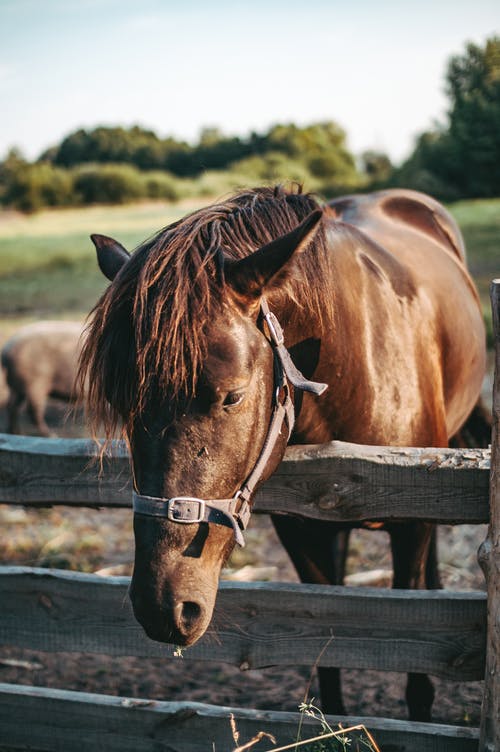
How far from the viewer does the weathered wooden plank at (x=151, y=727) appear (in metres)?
2.05

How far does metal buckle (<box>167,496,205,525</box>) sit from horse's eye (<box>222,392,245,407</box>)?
0.25 metres

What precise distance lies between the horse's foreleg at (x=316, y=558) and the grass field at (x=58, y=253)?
11525 millimetres

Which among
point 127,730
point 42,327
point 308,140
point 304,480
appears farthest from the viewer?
point 308,140

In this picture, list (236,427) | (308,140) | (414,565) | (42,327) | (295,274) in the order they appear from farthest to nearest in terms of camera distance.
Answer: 1. (308,140)
2. (42,327)
3. (414,565)
4. (295,274)
5. (236,427)

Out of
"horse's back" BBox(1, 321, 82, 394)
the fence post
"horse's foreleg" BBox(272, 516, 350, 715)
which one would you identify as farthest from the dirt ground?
"horse's back" BBox(1, 321, 82, 394)

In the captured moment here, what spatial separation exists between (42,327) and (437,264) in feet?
16.6

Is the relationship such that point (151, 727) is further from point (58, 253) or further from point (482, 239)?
point (58, 253)

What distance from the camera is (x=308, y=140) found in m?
23.3

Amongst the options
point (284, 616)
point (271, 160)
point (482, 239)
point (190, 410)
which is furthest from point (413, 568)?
point (271, 160)

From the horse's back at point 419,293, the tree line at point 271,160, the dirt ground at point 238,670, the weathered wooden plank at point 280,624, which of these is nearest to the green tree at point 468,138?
the tree line at point 271,160

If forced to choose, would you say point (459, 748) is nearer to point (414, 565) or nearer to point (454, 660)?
point (454, 660)

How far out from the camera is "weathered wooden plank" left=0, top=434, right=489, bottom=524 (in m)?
1.96

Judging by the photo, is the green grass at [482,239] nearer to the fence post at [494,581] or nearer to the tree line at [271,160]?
the tree line at [271,160]

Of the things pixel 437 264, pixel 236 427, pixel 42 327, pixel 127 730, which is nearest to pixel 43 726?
pixel 127 730
